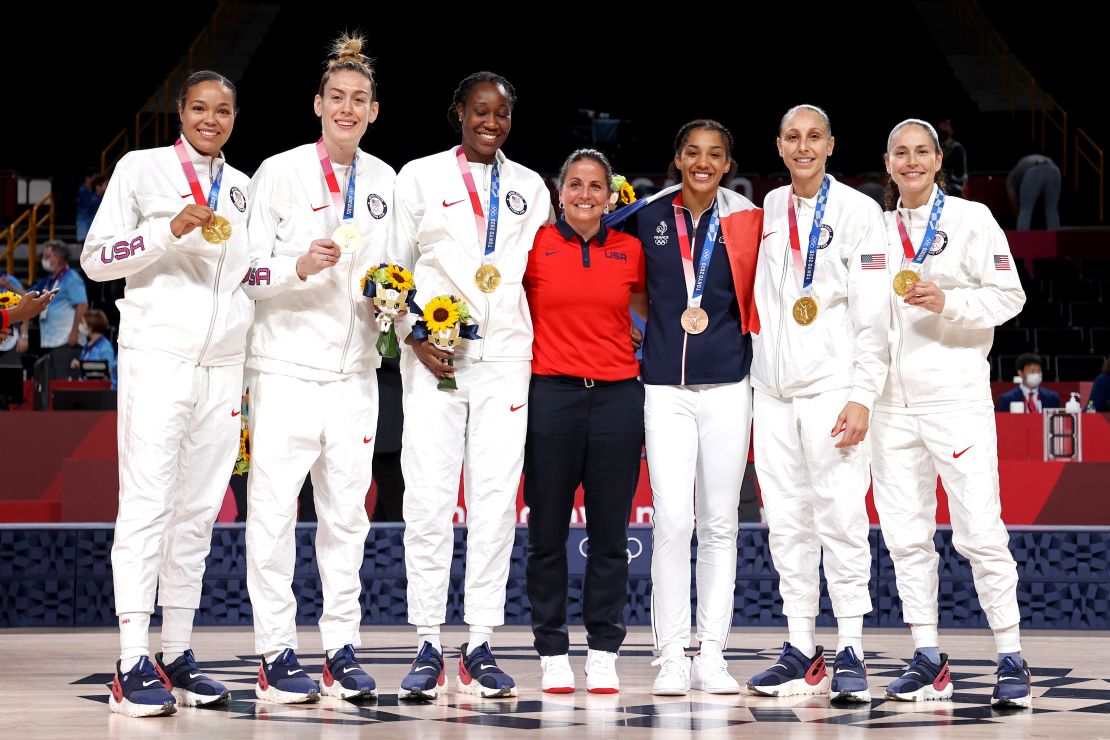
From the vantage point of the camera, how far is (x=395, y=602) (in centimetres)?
762

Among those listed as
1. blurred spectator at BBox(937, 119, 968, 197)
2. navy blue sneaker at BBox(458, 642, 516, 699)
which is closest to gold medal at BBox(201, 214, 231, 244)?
navy blue sneaker at BBox(458, 642, 516, 699)

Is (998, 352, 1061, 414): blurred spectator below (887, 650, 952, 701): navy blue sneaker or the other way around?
the other way around

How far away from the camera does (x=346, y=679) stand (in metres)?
4.99

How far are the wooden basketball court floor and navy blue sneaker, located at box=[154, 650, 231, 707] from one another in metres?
0.06

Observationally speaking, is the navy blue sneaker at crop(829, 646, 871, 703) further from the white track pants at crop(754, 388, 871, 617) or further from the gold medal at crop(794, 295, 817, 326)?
the gold medal at crop(794, 295, 817, 326)

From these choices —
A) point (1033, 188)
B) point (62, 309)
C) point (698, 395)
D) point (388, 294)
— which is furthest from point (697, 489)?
point (1033, 188)

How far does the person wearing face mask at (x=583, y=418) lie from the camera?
518 cm

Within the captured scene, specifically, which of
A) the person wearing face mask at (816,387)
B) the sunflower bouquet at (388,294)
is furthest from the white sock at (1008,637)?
the sunflower bouquet at (388,294)

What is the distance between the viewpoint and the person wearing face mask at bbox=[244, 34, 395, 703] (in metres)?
4.97

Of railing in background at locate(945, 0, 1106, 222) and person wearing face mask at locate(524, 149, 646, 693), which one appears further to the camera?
railing in background at locate(945, 0, 1106, 222)

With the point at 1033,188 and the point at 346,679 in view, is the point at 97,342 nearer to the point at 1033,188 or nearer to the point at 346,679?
the point at 346,679

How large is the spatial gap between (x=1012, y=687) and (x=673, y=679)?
125 cm

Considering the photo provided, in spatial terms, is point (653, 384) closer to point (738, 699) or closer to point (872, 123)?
point (738, 699)

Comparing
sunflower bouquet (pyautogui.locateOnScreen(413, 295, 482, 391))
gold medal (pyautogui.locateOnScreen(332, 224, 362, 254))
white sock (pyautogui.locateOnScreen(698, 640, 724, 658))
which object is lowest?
white sock (pyautogui.locateOnScreen(698, 640, 724, 658))
